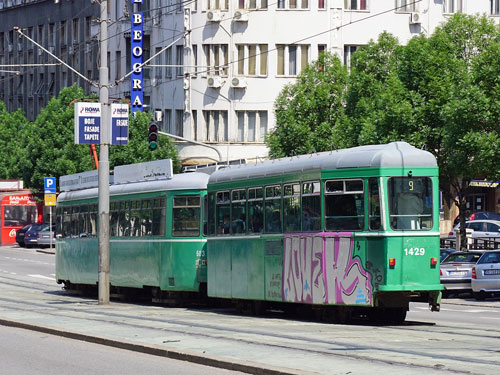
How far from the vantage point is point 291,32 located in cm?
6675

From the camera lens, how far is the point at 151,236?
94.2ft

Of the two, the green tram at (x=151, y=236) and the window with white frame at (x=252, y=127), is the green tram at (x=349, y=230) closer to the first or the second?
the green tram at (x=151, y=236)

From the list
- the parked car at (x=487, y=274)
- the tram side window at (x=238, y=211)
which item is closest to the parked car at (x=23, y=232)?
the parked car at (x=487, y=274)

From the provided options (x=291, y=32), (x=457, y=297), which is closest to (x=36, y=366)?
(x=457, y=297)

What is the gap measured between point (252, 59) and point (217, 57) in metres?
1.92

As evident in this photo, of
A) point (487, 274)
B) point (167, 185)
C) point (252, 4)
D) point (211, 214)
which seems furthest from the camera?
point (252, 4)

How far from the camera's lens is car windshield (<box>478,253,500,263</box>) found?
3391 centimetres

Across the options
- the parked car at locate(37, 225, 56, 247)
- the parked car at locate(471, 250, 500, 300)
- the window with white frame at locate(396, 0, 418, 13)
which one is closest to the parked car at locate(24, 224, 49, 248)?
the parked car at locate(37, 225, 56, 247)

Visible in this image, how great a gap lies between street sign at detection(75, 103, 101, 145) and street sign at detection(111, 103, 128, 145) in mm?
589

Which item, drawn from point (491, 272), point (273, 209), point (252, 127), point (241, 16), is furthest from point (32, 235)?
point (273, 209)

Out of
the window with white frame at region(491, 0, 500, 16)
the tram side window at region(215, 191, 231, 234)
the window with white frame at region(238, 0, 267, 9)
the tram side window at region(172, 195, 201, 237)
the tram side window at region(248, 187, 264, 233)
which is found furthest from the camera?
the window with white frame at region(491, 0, 500, 16)

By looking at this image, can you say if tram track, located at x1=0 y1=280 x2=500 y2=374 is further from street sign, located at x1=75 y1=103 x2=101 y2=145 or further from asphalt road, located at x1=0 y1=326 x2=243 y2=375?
street sign, located at x1=75 y1=103 x2=101 y2=145

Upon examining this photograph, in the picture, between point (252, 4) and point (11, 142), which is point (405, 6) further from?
point (11, 142)

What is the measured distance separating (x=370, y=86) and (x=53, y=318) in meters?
25.6
